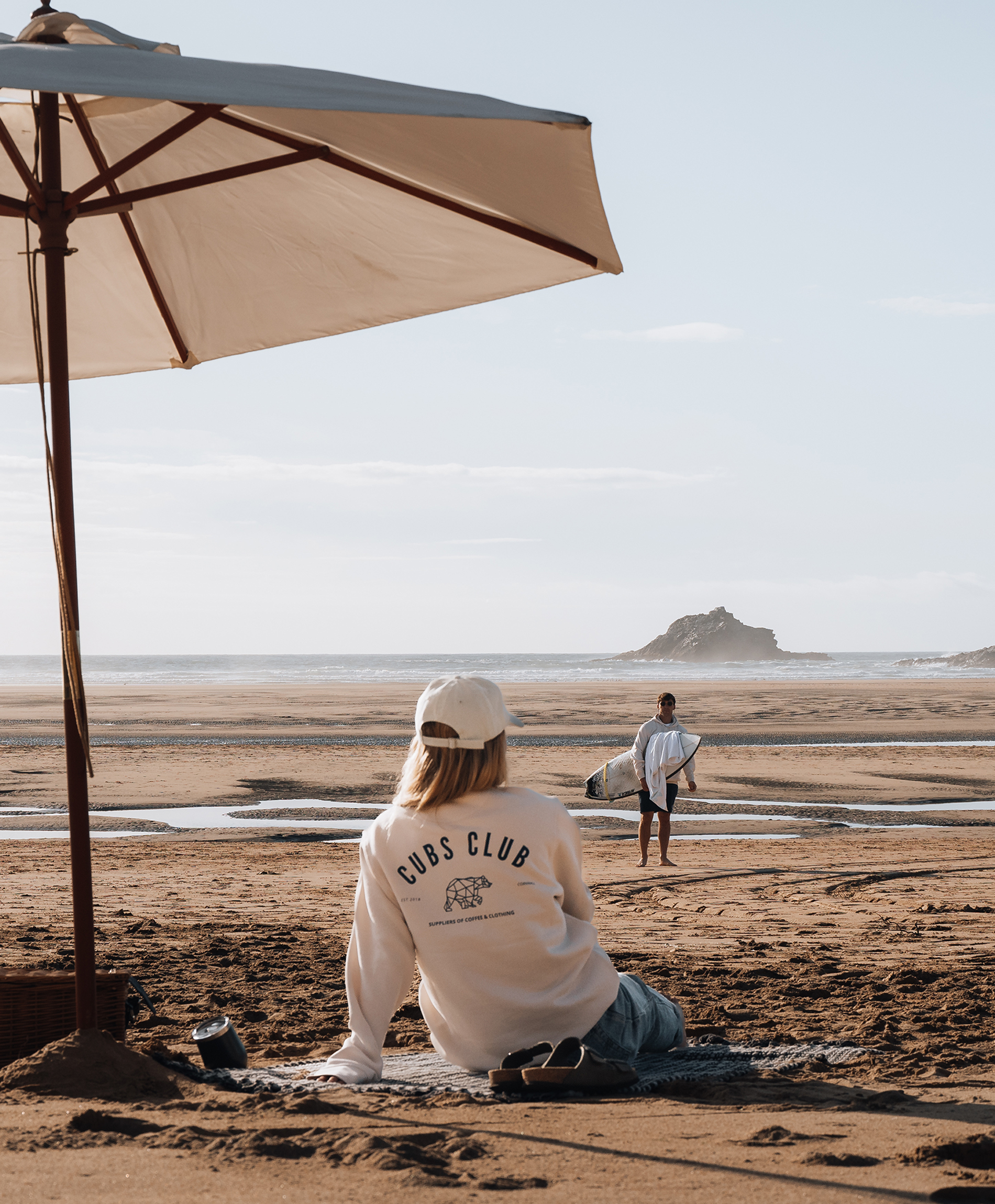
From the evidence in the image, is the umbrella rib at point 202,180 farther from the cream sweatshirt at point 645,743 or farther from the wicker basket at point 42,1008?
the cream sweatshirt at point 645,743

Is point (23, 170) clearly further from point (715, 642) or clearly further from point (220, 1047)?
point (715, 642)

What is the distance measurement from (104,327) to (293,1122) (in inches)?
140

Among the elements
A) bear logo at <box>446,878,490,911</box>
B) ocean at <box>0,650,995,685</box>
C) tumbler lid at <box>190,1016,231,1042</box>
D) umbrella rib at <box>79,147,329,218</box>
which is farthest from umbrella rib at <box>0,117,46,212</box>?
ocean at <box>0,650,995,685</box>

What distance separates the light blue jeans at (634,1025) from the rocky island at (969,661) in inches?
3455

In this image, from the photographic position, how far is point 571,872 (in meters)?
3.42

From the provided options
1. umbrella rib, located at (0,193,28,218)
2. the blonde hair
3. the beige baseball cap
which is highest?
umbrella rib, located at (0,193,28,218)

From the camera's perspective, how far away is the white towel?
9.72 m

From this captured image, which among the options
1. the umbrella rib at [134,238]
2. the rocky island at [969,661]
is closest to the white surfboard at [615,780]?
the umbrella rib at [134,238]

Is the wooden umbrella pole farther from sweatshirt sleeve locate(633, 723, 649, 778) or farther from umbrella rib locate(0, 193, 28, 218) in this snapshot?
sweatshirt sleeve locate(633, 723, 649, 778)

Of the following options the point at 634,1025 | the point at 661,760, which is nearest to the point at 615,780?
the point at 661,760

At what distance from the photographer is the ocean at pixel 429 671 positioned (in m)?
60.0

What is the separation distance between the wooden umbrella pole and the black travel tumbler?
1.16 feet

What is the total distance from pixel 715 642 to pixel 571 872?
111 meters

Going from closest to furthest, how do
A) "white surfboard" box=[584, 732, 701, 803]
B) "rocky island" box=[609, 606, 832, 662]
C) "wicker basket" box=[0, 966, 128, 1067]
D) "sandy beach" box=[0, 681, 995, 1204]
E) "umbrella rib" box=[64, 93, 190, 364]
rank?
"sandy beach" box=[0, 681, 995, 1204] → "wicker basket" box=[0, 966, 128, 1067] → "umbrella rib" box=[64, 93, 190, 364] → "white surfboard" box=[584, 732, 701, 803] → "rocky island" box=[609, 606, 832, 662]
